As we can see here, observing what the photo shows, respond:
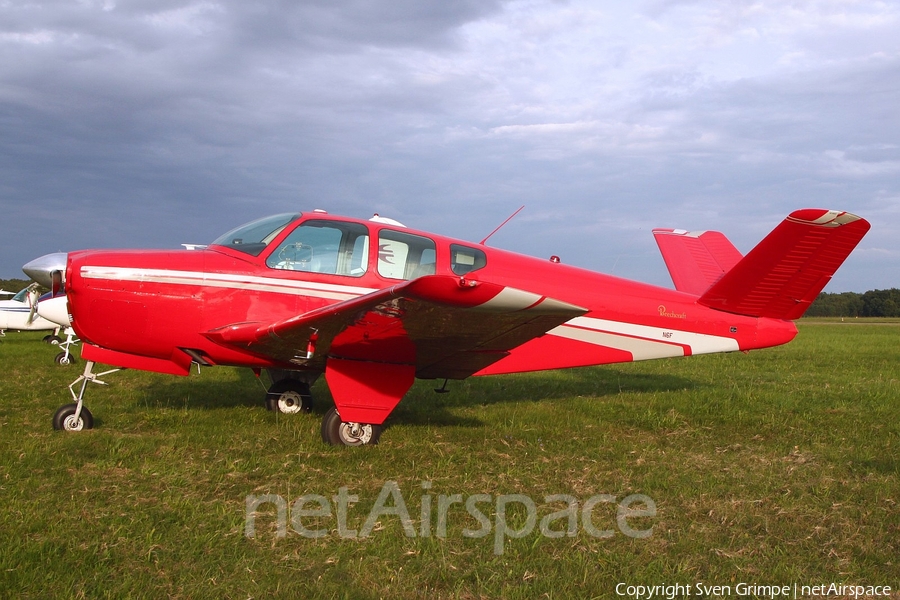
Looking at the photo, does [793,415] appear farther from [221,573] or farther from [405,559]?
[221,573]

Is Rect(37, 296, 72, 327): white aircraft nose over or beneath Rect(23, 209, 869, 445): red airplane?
beneath

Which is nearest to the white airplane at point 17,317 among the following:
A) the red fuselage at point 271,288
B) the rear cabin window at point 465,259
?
the red fuselage at point 271,288

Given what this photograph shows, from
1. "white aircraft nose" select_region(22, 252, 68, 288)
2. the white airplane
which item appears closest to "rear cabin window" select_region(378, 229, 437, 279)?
"white aircraft nose" select_region(22, 252, 68, 288)

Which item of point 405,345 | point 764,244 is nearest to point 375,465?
point 405,345

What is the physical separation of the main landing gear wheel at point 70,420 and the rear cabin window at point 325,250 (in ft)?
7.61

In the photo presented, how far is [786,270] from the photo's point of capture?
6.96 metres

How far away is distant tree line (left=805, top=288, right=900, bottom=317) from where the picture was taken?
85131 mm

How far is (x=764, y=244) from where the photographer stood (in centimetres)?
686

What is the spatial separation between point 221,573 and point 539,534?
1721 millimetres

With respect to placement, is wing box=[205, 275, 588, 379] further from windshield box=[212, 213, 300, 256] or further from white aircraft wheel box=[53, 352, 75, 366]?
white aircraft wheel box=[53, 352, 75, 366]

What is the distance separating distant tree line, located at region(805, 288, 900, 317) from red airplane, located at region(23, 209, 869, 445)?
87610 mm

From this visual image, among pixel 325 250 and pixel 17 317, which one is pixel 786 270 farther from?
pixel 17 317

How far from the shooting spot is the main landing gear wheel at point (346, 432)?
5.74m

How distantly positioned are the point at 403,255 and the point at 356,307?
5.82 feet
